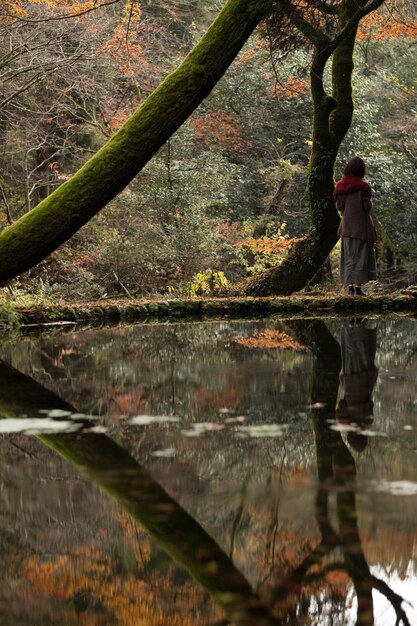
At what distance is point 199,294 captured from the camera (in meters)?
15.5

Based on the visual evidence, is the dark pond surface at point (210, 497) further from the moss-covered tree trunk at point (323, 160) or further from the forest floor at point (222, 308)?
the moss-covered tree trunk at point (323, 160)

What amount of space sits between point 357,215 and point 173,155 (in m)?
6.26

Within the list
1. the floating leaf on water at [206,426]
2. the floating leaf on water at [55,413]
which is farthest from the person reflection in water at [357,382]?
the floating leaf on water at [55,413]

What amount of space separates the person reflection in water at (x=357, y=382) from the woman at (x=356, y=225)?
11.0ft

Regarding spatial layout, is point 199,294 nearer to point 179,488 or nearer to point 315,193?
point 315,193

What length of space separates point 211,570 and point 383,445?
1719 millimetres

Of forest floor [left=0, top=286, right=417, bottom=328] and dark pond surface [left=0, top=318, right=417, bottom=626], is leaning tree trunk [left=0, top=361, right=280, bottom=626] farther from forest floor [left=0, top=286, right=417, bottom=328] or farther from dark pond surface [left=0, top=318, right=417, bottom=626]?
forest floor [left=0, top=286, right=417, bottom=328]

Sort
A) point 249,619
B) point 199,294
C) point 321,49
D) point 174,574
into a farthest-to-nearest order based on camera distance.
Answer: point 199,294 < point 321,49 < point 174,574 < point 249,619

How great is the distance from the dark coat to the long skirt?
132mm

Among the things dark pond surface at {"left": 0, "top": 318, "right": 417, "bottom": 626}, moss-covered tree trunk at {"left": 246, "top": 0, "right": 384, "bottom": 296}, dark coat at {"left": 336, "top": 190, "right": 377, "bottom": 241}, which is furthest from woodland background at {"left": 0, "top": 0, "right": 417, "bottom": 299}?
dark pond surface at {"left": 0, "top": 318, "right": 417, "bottom": 626}

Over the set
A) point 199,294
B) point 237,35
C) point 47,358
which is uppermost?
point 237,35

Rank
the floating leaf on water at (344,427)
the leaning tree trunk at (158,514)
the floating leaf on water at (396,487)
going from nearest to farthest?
the leaning tree trunk at (158,514) → the floating leaf on water at (396,487) → the floating leaf on water at (344,427)

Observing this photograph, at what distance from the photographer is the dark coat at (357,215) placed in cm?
1227

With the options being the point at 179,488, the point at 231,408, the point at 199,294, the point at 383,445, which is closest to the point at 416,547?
the point at 179,488
